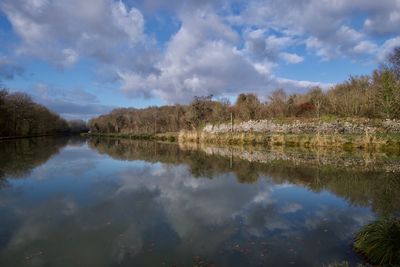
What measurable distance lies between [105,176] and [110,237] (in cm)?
841

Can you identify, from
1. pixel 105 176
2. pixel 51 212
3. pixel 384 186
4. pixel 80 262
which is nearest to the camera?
pixel 80 262

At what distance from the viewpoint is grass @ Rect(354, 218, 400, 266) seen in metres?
5.18

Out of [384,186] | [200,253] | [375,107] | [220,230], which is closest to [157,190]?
[220,230]

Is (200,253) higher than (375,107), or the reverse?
(375,107)

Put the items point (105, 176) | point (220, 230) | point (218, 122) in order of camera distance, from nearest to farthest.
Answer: point (220, 230)
point (105, 176)
point (218, 122)

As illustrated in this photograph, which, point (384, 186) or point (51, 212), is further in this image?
point (384, 186)

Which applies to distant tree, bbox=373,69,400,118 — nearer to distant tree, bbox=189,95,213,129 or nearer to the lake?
the lake

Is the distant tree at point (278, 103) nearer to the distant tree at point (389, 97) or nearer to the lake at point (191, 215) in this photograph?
the distant tree at point (389, 97)

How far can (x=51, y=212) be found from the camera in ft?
27.9

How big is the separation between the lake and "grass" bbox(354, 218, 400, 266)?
0.25 meters

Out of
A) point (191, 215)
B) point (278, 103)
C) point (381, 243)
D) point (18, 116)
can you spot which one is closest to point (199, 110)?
point (278, 103)

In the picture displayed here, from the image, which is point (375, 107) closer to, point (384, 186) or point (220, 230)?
point (384, 186)

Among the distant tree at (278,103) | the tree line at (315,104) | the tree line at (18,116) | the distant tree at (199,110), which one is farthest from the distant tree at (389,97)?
the tree line at (18,116)

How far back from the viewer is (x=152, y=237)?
21.8 feet
